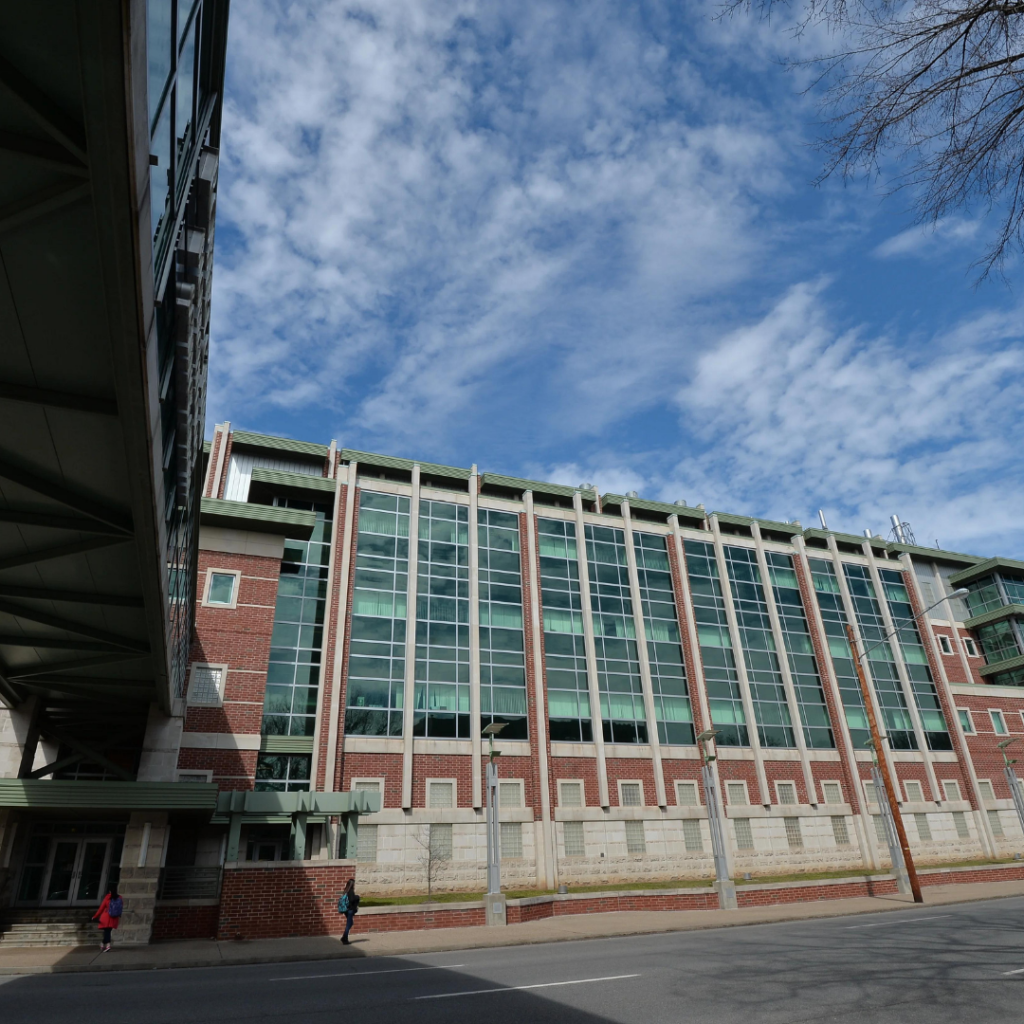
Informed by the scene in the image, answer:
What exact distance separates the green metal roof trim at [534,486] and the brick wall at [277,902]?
25.8 meters

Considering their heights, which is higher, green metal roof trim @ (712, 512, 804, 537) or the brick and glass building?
green metal roof trim @ (712, 512, 804, 537)

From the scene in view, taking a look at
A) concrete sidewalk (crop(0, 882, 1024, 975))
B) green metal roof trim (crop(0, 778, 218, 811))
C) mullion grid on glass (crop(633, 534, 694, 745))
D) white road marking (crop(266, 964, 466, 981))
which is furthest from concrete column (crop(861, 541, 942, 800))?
green metal roof trim (crop(0, 778, 218, 811))

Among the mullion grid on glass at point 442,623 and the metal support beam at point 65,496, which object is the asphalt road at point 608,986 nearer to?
the metal support beam at point 65,496

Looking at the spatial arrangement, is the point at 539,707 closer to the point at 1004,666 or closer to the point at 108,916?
the point at 108,916

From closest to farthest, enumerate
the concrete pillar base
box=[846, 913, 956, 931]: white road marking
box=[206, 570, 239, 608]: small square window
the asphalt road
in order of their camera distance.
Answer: the asphalt road
box=[846, 913, 956, 931]: white road marking
the concrete pillar base
box=[206, 570, 239, 608]: small square window

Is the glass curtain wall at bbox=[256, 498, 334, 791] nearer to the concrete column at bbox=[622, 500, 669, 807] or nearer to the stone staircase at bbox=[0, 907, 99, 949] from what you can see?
the stone staircase at bbox=[0, 907, 99, 949]

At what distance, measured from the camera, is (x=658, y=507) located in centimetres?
4584

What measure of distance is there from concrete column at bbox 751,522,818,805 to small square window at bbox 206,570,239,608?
3196cm

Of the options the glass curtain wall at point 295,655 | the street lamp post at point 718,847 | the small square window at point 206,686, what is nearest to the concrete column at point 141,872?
the small square window at point 206,686

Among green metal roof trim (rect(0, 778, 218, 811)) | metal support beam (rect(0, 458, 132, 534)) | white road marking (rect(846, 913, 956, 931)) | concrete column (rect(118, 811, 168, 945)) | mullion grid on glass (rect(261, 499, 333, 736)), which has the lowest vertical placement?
white road marking (rect(846, 913, 956, 931))

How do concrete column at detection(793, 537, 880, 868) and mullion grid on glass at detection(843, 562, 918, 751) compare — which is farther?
mullion grid on glass at detection(843, 562, 918, 751)

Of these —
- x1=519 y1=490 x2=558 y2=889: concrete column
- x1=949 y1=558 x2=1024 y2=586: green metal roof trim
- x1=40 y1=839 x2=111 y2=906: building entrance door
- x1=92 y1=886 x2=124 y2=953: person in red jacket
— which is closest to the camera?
x1=92 y1=886 x2=124 y2=953: person in red jacket

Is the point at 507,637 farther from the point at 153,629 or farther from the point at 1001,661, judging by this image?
the point at 1001,661

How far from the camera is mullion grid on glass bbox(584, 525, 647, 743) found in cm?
3703
